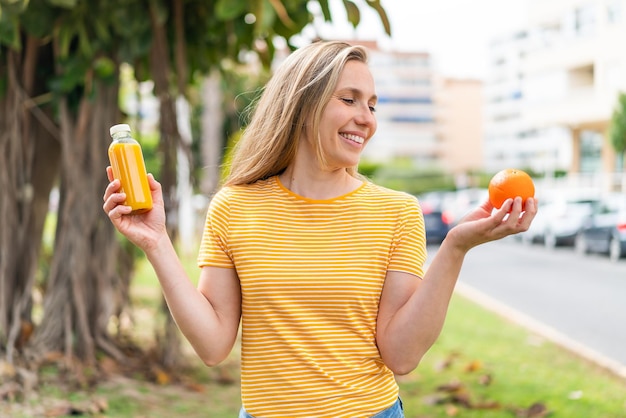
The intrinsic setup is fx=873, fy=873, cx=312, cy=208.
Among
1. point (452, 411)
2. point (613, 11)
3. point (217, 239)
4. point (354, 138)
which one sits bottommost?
point (452, 411)

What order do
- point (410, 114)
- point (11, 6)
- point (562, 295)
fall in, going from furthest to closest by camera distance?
A: point (410, 114) < point (562, 295) < point (11, 6)

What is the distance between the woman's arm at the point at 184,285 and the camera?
1976mm

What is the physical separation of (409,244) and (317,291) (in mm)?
246

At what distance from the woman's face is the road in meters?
4.80

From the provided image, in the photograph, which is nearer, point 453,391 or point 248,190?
point 248,190

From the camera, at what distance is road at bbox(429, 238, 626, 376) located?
26.1ft

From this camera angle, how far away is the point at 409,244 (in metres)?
2.01

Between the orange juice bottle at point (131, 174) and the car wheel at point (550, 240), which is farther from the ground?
the orange juice bottle at point (131, 174)

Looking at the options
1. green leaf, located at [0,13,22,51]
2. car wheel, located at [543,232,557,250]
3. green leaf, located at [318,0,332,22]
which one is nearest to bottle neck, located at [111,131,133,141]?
green leaf, located at [0,13,22,51]

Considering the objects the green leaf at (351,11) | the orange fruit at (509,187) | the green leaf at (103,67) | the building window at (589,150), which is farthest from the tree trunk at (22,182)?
the building window at (589,150)

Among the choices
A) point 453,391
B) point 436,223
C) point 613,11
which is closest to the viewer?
point 453,391

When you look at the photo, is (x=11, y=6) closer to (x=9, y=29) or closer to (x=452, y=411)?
(x=9, y=29)

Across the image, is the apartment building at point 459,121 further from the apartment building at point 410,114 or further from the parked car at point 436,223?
the parked car at point 436,223

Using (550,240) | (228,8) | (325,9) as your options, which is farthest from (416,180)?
(228,8)
